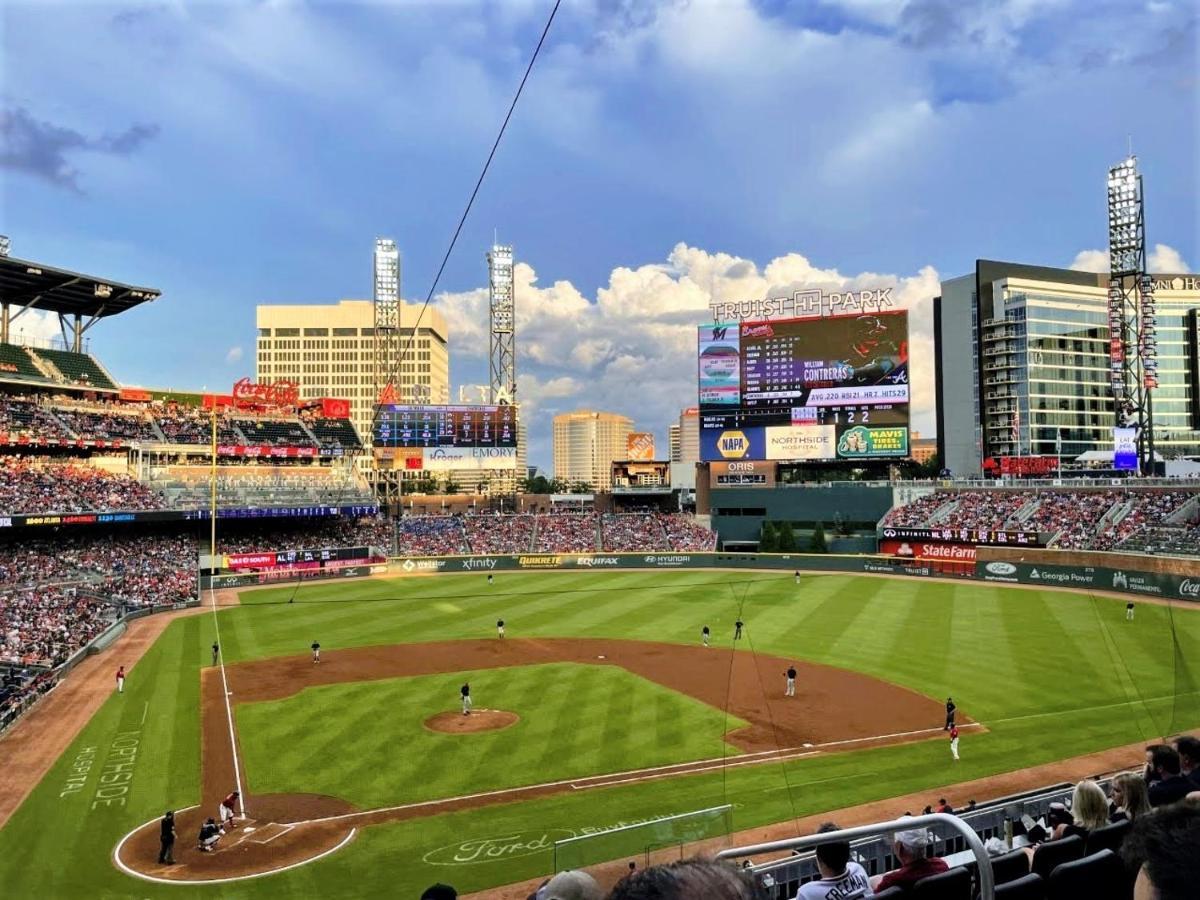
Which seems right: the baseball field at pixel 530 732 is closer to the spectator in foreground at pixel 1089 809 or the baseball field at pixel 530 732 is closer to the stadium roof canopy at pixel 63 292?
the spectator in foreground at pixel 1089 809

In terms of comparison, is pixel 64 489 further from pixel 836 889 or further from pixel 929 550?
pixel 929 550

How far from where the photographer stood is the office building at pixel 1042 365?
98062mm

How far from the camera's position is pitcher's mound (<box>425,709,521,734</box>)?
2473cm

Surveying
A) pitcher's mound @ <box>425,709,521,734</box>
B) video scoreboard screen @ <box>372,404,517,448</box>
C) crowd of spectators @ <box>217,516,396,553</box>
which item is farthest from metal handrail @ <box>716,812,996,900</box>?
video scoreboard screen @ <box>372,404,517,448</box>

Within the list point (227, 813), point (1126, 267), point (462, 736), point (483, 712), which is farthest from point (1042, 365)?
point (227, 813)

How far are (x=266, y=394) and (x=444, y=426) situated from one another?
57.7ft

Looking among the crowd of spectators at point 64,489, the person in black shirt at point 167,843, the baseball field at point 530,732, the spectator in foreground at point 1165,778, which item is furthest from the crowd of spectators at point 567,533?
the spectator in foreground at point 1165,778

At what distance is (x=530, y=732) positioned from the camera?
24172 mm

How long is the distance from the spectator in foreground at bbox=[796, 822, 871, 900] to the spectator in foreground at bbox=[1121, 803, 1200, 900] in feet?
6.55

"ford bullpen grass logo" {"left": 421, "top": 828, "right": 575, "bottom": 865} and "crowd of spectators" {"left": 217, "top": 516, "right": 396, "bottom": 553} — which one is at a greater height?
"crowd of spectators" {"left": 217, "top": 516, "right": 396, "bottom": 553}

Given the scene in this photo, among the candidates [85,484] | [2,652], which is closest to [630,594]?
[2,652]

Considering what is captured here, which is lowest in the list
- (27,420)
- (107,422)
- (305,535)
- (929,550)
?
(929,550)

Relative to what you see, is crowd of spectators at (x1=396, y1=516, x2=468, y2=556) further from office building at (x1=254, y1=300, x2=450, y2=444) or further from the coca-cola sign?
office building at (x1=254, y1=300, x2=450, y2=444)

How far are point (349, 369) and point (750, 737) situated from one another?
166 meters
